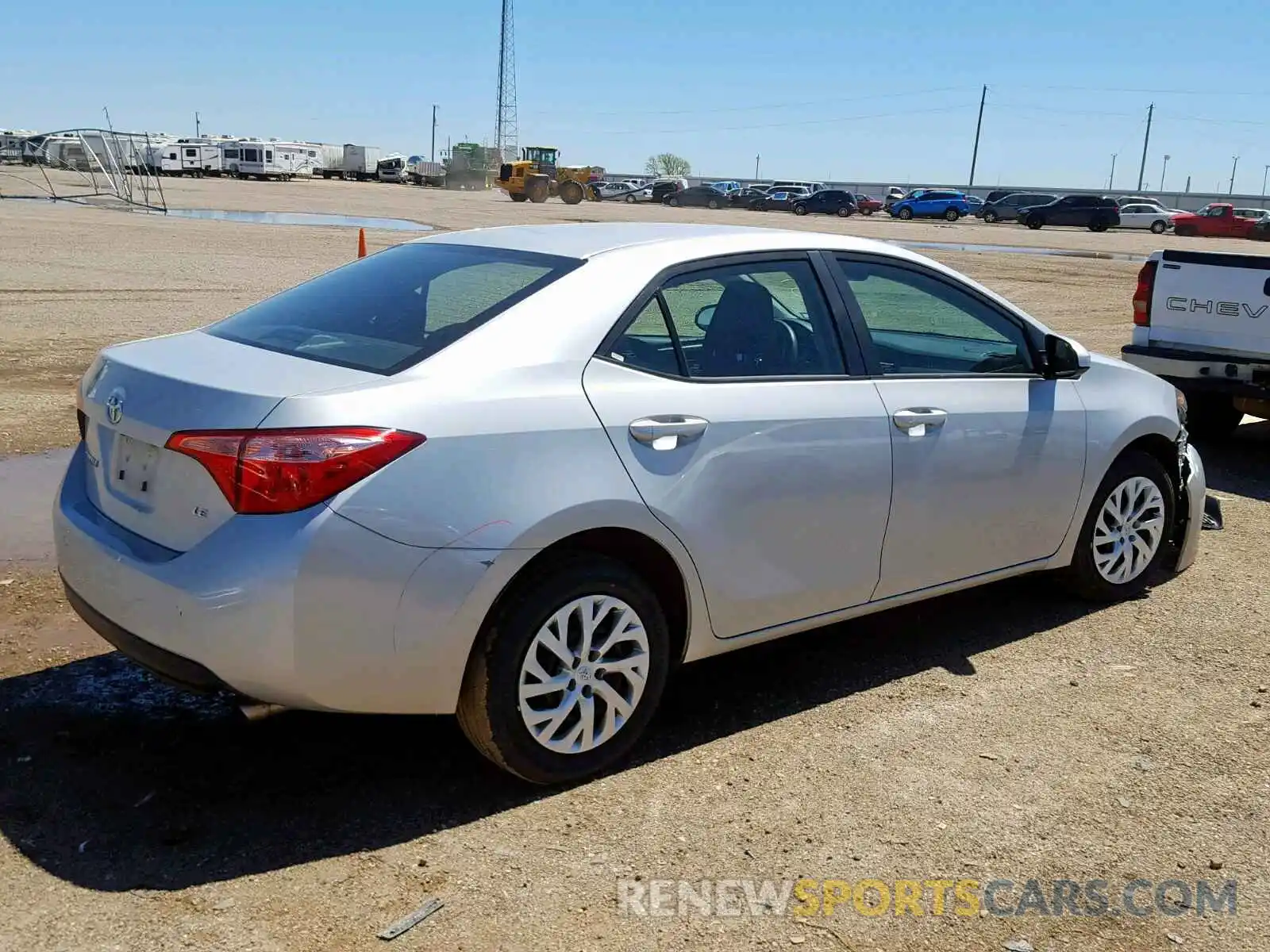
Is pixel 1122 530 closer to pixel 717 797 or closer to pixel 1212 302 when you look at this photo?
pixel 717 797

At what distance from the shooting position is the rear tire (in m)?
9.52

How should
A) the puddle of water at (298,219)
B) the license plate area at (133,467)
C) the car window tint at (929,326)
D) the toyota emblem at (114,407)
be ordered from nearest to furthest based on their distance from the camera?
the license plate area at (133,467) < the toyota emblem at (114,407) < the car window tint at (929,326) < the puddle of water at (298,219)

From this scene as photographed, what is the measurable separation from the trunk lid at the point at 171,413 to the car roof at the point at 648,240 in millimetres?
1000

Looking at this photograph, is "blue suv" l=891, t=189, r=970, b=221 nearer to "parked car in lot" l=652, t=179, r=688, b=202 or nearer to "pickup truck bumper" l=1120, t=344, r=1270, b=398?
"parked car in lot" l=652, t=179, r=688, b=202

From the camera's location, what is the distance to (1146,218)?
206 ft

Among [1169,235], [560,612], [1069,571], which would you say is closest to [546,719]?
[560,612]

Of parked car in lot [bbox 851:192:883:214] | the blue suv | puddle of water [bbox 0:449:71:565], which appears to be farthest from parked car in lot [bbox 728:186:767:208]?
puddle of water [bbox 0:449:71:565]

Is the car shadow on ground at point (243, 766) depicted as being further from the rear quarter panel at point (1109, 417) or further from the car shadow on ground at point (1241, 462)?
the car shadow on ground at point (1241, 462)

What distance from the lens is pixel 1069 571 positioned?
560 cm

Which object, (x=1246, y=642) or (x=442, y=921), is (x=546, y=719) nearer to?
(x=442, y=921)

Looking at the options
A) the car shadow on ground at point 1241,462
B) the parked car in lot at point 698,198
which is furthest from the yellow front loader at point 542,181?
the car shadow on ground at point 1241,462

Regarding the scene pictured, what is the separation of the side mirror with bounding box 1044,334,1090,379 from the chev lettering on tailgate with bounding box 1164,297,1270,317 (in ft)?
13.6

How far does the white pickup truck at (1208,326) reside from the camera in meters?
8.50

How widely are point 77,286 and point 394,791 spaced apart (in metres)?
14.6
